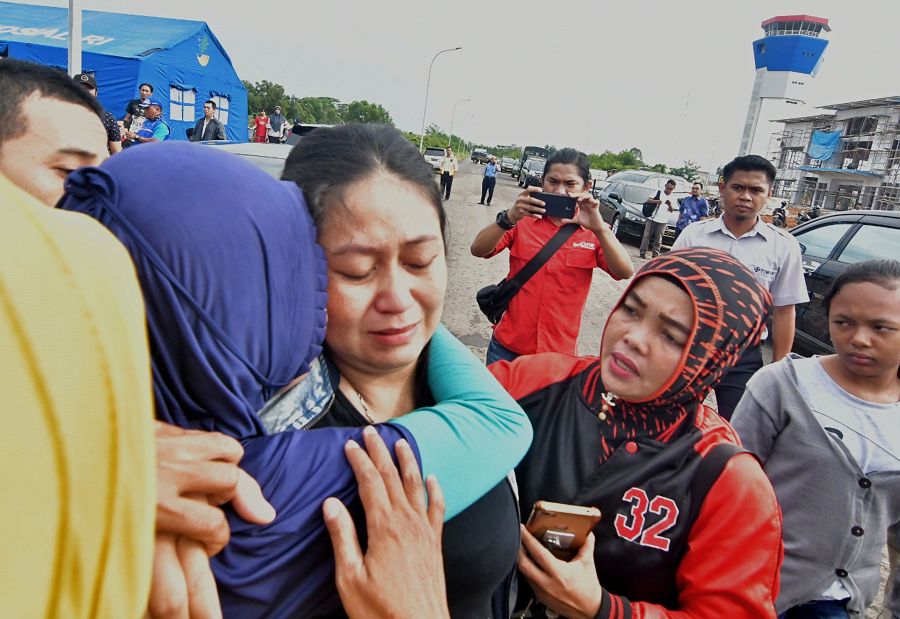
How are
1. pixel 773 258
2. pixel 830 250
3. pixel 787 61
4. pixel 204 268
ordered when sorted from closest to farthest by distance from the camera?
pixel 204 268 → pixel 773 258 → pixel 830 250 → pixel 787 61

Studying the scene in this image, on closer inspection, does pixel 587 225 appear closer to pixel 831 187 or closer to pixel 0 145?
pixel 0 145

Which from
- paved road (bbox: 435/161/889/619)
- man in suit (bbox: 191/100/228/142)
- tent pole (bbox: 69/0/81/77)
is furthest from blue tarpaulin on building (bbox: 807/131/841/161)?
tent pole (bbox: 69/0/81/77)

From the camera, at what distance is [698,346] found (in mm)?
1413

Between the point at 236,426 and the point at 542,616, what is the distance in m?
1.01

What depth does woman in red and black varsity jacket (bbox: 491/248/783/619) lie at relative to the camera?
1.24 meters

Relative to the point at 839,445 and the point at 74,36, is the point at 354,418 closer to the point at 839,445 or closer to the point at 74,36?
the point at 839,445

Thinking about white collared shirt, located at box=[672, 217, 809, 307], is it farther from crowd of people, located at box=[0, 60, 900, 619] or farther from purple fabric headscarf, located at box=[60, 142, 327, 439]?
purple fabric headscarf, located at box=[60, 142, 327, 439]

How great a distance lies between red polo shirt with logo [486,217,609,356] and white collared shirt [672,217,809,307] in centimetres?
100

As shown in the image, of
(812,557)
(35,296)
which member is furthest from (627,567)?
(35,296)

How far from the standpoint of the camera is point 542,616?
54.3 inches

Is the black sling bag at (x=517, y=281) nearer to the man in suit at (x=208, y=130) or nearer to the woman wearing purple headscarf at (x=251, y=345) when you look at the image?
the woman wearing purple headscarf at (x=251, y=345)

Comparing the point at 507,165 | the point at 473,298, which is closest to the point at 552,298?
the point at 473,298

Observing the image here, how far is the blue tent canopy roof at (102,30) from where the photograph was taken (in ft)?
46.5

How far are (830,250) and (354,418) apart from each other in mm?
5883
